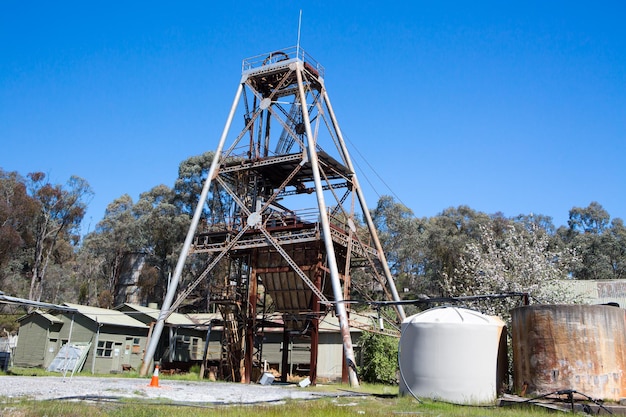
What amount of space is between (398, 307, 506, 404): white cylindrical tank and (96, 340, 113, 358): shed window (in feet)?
73.7

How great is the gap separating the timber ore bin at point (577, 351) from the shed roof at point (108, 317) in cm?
2487

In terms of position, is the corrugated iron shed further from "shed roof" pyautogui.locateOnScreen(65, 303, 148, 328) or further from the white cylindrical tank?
"shed roof" pyautogui.locateOnScreen(65, 303, 148, 328)

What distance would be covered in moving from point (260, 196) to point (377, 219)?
38640mm

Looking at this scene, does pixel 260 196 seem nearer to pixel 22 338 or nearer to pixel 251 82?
pixel 251 82

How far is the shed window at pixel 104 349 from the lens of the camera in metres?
32.8

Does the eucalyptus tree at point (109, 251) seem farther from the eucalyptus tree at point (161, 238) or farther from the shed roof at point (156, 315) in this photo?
the shed roof at point (156, 315)

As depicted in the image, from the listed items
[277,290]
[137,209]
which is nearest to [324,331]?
[277,290]

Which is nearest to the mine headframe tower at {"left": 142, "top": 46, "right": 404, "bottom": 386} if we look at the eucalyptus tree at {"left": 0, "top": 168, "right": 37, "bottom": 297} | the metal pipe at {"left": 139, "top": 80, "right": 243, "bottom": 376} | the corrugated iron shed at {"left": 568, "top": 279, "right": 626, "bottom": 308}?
the metal pipe at {"left": 139, "top": 80, "right": 243, "bottom": 376}

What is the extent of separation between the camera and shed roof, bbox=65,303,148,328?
1272 inches

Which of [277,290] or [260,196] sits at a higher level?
[260,196]

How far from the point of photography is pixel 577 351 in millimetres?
14305

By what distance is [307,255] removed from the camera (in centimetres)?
2762

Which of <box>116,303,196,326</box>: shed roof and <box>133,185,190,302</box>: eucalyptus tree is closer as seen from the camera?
<box>116,303,196,326</box>: shed roof

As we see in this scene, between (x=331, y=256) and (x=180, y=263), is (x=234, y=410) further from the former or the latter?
(x=180, y=263)
